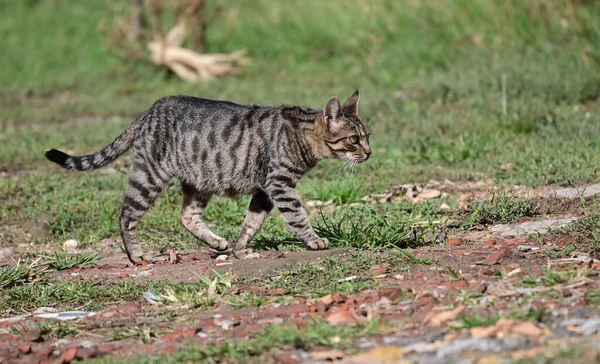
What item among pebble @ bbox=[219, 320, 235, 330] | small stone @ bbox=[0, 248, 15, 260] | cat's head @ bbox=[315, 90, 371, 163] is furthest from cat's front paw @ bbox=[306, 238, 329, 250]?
small stone @ bbox=[0, 248, 15, 260]

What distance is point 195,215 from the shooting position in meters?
7.16

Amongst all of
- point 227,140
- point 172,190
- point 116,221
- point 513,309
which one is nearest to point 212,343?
point 513,309

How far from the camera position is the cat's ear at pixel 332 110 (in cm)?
661

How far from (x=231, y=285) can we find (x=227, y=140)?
1.68 meters

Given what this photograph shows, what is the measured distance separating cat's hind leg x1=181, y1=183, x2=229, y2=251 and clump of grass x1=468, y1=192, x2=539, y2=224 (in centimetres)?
198

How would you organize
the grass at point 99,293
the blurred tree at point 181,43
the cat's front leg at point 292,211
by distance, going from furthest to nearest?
the blurred tree at point 181,43 < the cat's front leg at point 292,211 < the grass at point 99,293

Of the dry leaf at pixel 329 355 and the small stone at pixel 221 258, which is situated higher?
the small stone at pixel 221 258

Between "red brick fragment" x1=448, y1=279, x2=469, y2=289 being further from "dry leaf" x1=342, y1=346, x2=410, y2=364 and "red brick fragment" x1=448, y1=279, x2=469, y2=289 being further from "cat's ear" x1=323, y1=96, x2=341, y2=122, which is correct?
"cat's ear" x1=323, y1=96, x2=341, y2=122

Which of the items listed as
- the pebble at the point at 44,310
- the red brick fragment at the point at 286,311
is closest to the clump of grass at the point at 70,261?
the pebble at the point at 44,310

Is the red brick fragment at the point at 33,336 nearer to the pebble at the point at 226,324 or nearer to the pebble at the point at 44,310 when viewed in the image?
the pebble at the point at 44,310

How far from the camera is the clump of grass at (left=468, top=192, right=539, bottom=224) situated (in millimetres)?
6617

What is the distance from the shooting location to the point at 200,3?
47.3 ft

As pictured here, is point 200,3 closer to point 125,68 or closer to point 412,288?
point 125,68

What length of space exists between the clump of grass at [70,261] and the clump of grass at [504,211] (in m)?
2.77
